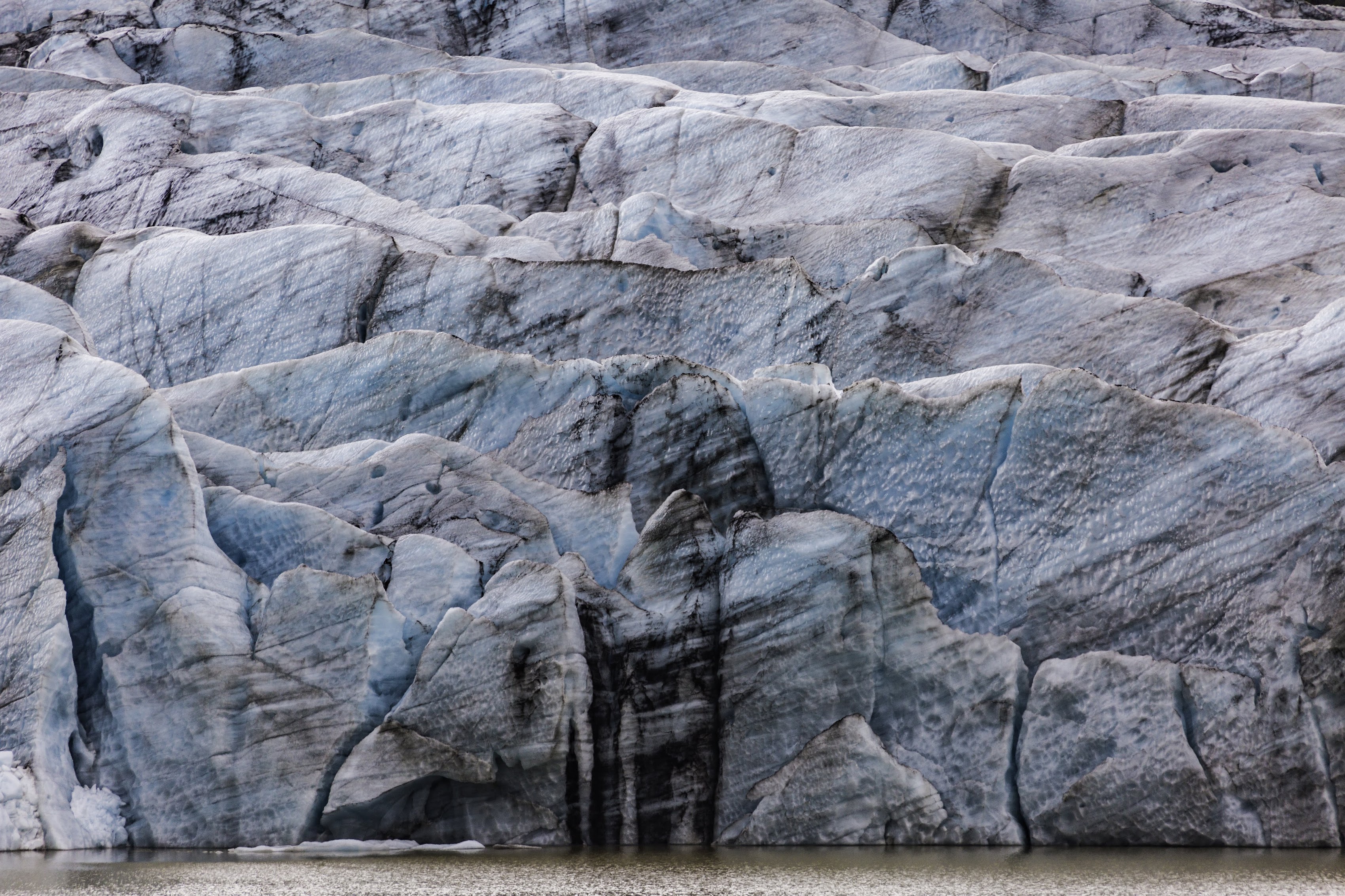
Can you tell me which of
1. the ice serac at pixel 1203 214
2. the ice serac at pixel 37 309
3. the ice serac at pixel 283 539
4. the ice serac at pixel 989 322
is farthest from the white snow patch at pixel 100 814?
the ice serac at pixel 1203 214

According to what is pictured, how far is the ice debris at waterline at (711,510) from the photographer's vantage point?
1767 centimetres

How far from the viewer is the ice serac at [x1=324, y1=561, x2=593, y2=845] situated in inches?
704

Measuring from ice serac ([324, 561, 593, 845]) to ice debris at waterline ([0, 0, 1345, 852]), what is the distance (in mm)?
56

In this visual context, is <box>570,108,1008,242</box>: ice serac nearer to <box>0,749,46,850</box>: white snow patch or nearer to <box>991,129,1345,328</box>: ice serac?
<box>991,129,1345,328</box>: ice serac

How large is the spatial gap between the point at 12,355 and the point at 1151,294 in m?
18.2

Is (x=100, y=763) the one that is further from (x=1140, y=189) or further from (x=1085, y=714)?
(x=1140, y=189)

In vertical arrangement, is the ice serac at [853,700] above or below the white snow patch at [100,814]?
above

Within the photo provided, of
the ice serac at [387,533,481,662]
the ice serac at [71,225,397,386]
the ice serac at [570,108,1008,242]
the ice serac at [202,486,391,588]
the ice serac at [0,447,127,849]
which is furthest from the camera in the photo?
the ice serac at [570,108,1008,242]

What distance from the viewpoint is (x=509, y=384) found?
22125mm

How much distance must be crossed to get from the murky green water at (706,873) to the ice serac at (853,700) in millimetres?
517

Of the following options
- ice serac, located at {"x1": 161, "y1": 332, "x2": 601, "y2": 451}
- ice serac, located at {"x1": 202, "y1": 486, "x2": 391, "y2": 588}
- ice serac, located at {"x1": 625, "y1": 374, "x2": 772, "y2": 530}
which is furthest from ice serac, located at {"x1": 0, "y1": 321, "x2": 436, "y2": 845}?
ice serac, located at {"x1": 625, "y1": 374, "x2": 772, "y2": 530}

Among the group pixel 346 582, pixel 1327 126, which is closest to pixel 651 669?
pixel 346 582

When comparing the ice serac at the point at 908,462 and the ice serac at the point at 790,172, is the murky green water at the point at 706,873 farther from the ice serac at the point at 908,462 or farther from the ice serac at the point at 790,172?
the ice serac at the point at 790,172

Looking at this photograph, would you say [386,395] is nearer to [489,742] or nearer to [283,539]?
[283,539]
